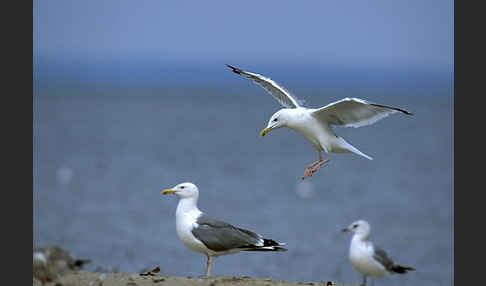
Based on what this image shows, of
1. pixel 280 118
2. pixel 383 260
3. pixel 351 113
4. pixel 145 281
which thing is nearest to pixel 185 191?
pixel 145 281

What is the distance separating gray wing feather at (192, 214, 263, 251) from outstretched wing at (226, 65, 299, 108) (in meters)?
2.51

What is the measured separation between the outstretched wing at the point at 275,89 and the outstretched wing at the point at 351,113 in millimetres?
735

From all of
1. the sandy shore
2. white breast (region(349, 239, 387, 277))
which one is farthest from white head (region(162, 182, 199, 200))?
white breast (region(349, 239, 387, 277))

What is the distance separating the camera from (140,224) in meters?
22.6

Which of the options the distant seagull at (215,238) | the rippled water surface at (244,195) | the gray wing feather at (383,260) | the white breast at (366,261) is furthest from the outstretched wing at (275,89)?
the rippled water surface at (244,195)

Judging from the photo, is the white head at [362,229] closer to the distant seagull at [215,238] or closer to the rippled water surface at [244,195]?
the rippled water surface at [244,195]

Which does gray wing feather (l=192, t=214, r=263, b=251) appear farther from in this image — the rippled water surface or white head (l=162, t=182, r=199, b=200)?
the rippled water surface

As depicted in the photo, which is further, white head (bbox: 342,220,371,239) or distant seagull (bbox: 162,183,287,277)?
white head (bbox: 342,220,371,239)

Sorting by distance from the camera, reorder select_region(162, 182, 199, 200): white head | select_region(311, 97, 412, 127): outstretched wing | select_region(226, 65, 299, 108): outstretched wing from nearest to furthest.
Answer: select_region(162, 182, 199, 200): white head < select_region(311, 97, 412, 127): outstretched wing < select_region(226, 65, 299, 108): outstretched wing

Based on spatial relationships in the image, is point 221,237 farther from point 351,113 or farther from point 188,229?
point 351,113

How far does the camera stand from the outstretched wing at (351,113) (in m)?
9.55

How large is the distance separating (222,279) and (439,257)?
13.8m

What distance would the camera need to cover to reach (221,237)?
8.86m

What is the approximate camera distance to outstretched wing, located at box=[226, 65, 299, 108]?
10906 mm
